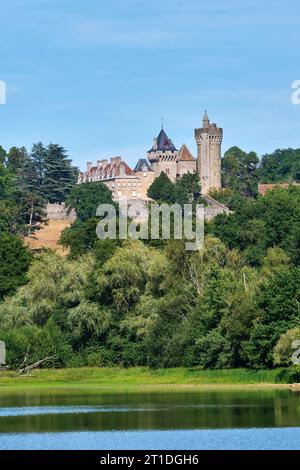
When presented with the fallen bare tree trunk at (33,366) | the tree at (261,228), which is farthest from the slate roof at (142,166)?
the fallen bare tree trunk at (33,366)

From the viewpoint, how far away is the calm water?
44.5m

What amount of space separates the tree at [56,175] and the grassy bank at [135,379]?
8325cm

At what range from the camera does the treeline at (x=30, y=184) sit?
132000 mm

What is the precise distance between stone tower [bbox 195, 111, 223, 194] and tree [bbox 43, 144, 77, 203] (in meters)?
16.6

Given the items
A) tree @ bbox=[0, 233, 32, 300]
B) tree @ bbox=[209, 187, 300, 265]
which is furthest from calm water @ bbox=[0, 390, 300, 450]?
tree @ bbox=[209, 187, 300, 265]

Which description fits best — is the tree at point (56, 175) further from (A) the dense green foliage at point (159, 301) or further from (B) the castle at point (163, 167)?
(A) the dense green foliage at point (159, 301)

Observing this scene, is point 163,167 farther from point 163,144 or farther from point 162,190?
point 162,190

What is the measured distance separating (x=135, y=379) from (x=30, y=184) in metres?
86.6

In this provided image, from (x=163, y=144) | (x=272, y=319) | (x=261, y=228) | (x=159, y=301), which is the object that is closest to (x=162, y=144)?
(x=163, y=144)

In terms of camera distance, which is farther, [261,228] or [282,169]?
[282,169]

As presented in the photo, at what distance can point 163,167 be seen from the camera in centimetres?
17188

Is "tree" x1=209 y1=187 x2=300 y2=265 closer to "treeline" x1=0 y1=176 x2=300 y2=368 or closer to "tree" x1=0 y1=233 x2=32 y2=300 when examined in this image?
"treeline" x1=0 y1=176 x2=300 y2=368

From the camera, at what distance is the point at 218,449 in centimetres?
4272
